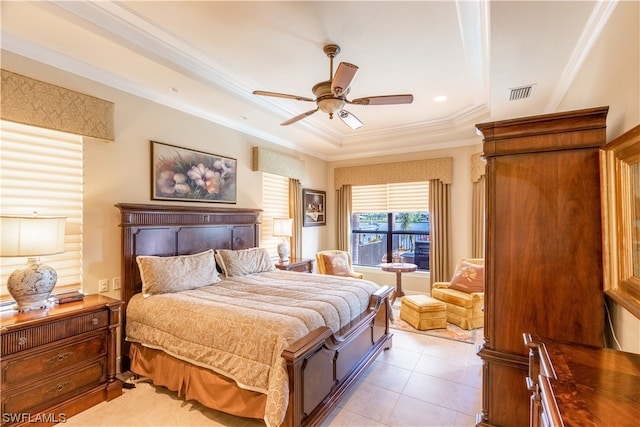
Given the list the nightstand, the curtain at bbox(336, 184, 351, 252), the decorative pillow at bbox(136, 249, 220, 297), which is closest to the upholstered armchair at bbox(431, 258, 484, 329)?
the nightstand

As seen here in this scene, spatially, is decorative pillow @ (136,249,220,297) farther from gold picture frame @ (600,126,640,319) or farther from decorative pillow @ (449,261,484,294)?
decorative pillow @ (449,261,484,294)

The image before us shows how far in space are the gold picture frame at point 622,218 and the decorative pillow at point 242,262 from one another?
3.29 m

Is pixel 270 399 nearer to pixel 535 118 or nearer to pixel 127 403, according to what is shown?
pixel 127 403

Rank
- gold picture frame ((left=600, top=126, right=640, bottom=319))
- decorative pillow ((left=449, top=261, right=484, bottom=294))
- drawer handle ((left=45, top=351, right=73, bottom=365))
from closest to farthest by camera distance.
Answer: gold picture frame ((left=600, top=126, right=640, bottom=319)) → drawer handle ((left=45, top=351, right=73, bottom=365)) → decorative pillow ((left=449, top=261, right=484, bottom=294))

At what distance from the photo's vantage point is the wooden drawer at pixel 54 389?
1.98m

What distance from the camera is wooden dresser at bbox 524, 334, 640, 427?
2.69ft

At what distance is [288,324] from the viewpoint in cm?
204

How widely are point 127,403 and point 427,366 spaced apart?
9.09 ft

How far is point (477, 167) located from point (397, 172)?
1345 mm

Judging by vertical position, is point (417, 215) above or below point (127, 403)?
above

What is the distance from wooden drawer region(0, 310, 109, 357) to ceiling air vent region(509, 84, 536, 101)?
427 centimetres

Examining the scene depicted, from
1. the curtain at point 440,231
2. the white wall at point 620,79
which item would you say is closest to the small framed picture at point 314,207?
the curtain at point 440,231

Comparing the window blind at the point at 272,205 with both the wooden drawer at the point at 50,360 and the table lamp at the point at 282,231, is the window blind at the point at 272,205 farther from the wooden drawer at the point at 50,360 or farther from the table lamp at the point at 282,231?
the wooden drawer at the point at 50,360

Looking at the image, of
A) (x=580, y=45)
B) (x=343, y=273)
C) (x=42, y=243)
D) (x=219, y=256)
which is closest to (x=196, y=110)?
(x=219, y=256)
